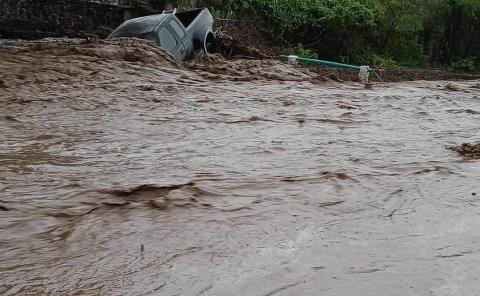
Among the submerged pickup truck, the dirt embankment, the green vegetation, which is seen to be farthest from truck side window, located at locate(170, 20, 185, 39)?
the green vegetation

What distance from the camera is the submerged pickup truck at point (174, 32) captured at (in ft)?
31.8

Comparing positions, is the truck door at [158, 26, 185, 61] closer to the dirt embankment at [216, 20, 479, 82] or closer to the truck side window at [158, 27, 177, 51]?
the truck side window at [158, 27, 177, 51]

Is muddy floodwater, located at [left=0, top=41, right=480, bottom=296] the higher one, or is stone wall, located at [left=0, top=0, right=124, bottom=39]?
stone wall, located at [left=0, top=0, right=124, bottom=39]

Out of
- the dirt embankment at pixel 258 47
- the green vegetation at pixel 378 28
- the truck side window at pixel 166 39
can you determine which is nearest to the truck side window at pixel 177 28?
the truck side window at pixel 166 39

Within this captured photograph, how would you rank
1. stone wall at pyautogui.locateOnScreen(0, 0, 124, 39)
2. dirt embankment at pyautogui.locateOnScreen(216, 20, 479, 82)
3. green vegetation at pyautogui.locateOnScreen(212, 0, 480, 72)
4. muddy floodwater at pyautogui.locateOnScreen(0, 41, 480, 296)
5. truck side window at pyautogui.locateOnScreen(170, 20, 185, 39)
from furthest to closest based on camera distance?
green vegetation at pyautogui.locateOnScreen(212, 0, 480, 72) < stone wall at pyautogui.locateOnScreen(0, 0, 124, 39) < dirt embankment at pyautogui.locateOnScreen(216, 20, 479, 82) < truck side window at pyautogui.locateOnScreen(170, 20, 185, 39) < muddy floodwater at pyautogui.locateOnScreen(0, 41, 480, 296)

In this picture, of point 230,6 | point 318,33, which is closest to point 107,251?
point 230,6

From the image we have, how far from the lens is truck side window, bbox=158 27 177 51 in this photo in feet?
31.7

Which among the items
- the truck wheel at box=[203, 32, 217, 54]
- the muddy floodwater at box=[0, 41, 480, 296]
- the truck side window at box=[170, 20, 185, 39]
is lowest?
the muddy floodwater at box=[0, 41, 480, 296]

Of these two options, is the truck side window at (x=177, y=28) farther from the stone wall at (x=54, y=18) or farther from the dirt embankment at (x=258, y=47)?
the stone wall at (x=54, y=18)

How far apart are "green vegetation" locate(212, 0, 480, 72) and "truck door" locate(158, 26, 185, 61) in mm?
7301

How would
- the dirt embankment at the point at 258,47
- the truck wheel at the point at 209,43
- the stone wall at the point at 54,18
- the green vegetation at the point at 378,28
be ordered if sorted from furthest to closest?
the green vegetation at the point at 378,28, the stone wall at the point at 54,18, the dirt embankment at the point at 258,47, the truck wheel at the point at 209,43

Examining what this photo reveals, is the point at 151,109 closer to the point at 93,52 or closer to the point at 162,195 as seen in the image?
the point at 93,52

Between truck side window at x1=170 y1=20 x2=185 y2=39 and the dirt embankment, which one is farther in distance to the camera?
the dirt embankment

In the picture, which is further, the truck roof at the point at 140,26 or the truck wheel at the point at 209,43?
the truck wheel at the point at 209,43
